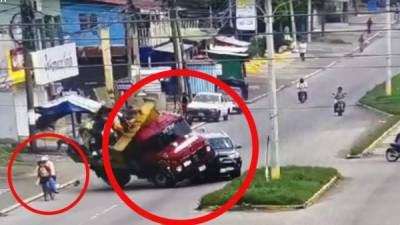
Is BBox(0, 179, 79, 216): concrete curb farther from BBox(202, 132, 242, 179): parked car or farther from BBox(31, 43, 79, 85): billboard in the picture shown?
BBox(31, 43, 79, 85): billboard

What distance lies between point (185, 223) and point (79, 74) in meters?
17.5

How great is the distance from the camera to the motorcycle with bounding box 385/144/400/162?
24125mm

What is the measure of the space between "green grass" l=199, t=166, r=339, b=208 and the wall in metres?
11.5

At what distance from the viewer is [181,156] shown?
581 inches

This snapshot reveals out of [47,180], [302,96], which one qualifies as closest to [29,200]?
[47,180]

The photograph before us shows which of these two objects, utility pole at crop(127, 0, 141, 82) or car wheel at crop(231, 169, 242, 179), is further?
utility pole at crop(127, 0, 141, 82)

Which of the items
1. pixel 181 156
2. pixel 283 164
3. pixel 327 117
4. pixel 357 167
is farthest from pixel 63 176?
pixel 327 117

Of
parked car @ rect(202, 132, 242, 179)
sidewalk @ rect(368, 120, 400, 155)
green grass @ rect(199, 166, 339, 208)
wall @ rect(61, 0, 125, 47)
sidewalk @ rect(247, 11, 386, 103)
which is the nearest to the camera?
green grass @ rect(199, 166, 339, 208)

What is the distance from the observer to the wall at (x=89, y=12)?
31453mm

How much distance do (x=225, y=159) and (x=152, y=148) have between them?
933 cm

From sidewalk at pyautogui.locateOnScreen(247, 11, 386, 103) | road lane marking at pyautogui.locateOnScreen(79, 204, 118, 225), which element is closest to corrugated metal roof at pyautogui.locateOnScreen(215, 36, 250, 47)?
sidewalk at pyautogui.locateOnScreen(247, 11, 386, 103)

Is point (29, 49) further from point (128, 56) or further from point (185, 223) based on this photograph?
point (185, 223)

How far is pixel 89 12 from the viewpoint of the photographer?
1319 inches

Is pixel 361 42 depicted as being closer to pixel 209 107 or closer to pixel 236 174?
pixel 209 107
